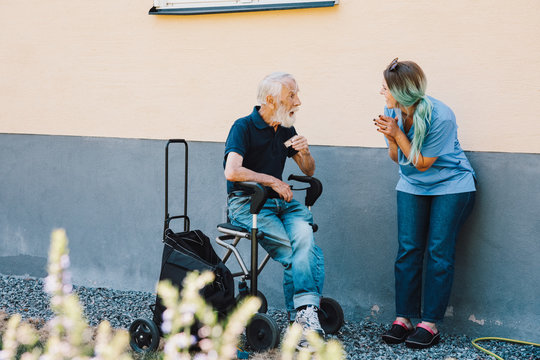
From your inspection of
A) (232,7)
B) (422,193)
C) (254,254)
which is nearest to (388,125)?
(422,193)

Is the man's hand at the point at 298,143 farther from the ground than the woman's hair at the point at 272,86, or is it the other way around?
the woman's hair at the point at 272,86

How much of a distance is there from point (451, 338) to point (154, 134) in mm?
2856

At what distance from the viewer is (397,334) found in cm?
386

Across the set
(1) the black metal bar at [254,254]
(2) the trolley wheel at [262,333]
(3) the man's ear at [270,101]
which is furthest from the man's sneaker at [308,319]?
(3) the man's ear at [270,101]

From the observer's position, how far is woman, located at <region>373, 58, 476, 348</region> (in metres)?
3.57

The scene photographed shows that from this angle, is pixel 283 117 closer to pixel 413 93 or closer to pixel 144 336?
pixel 413 93

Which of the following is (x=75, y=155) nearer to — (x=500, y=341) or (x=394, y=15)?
(x=394, y=15)

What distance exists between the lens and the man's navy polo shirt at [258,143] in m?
3.72

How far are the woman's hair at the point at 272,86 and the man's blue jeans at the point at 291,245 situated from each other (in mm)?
658

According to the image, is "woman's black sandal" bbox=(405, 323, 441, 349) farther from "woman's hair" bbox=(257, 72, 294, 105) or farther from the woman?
"woman's hair" bbox=(257, 72, 294, 105)

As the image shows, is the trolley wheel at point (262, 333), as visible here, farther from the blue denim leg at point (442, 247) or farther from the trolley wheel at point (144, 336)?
the blue denim leg at point (442, 247)

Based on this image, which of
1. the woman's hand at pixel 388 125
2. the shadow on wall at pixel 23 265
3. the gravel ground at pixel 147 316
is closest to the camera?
the woman's hand at pixel 388 125

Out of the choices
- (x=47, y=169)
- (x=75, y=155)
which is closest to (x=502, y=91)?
(x=75, y=155)

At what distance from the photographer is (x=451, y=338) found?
402cm
